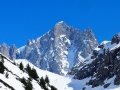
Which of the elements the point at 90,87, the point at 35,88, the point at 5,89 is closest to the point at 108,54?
the point at 90,87

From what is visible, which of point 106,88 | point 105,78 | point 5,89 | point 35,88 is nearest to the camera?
point 5,89

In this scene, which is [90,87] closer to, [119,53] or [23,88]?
[119,53]

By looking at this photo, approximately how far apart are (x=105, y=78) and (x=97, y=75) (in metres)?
10.8

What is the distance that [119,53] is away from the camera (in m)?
135

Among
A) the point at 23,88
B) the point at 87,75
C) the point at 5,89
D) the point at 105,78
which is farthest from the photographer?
the point at 87,75

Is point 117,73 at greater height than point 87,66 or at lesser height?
lesser

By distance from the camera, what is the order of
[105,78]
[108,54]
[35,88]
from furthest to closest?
1. [108,54]
2. [105,78]
3. [35,88]

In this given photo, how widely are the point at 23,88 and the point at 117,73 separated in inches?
3647

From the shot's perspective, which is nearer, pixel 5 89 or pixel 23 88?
pixel 5 89

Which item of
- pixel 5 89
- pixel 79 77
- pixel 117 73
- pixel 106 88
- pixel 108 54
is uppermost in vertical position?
pixel 79 77

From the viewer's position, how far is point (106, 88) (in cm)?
11106

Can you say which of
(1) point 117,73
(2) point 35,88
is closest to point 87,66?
(1) point 117,73

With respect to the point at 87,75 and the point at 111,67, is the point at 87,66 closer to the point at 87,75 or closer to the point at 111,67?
the point at 87,75

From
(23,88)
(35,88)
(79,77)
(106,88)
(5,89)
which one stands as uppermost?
(79,77)
